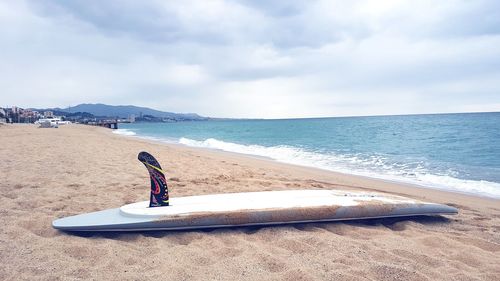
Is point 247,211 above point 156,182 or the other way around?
the other way around

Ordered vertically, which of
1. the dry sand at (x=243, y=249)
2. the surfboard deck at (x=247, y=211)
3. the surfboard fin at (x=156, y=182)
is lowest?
the dry sand at (x=243, y=249)

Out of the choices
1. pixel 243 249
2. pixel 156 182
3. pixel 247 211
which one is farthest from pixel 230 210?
pixel 156 182

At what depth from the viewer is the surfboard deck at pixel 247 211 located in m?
3.10

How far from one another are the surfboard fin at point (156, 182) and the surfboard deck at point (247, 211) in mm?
93

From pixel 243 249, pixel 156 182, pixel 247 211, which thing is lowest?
pixel 243 249

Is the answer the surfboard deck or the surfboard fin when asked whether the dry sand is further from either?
the surfboard fin

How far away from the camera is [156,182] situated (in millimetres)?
3363

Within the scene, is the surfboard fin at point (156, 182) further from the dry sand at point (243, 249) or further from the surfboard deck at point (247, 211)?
the dry sand at point (243, 249)

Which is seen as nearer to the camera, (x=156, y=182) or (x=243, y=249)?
(x=243, y=249)

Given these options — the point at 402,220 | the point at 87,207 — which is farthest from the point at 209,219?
the point at 402,220

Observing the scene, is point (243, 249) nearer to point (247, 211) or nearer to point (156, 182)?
point (247, 211)

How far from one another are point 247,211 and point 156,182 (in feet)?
3.20

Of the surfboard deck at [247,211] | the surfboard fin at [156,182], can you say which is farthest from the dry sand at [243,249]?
the surfboard fin at [156,182]

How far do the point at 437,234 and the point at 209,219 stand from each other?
227 cm
